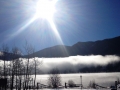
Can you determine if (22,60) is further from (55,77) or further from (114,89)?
(55,77)

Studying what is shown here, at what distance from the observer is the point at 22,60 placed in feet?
141

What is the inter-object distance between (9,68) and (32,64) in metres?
5.48

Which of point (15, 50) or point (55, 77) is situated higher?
point (15, 50)

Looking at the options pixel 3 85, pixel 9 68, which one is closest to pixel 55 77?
pixel 9 68

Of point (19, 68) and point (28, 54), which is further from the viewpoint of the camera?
point (19, 68)

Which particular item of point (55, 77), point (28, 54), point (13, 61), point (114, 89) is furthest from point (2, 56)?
point (55, 77)

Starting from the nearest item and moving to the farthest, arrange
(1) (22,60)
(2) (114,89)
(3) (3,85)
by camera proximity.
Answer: (3) (3,85), (2) (114,89), (1) (22,60)

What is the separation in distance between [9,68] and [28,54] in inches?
262

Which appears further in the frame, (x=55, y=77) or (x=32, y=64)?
(x=55, y=77)

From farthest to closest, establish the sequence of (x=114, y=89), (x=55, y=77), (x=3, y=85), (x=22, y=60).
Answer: (x=55, y=77) < (x=22, y=60) < (x=114, y=89) < (x=3, y=85)

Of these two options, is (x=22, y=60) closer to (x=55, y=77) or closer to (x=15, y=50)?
(x=15, y=50)

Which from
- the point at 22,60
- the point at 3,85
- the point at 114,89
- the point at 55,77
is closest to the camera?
the point at 3,85

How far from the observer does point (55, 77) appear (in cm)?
8712

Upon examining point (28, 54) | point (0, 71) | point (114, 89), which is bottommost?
point (114, 89)
